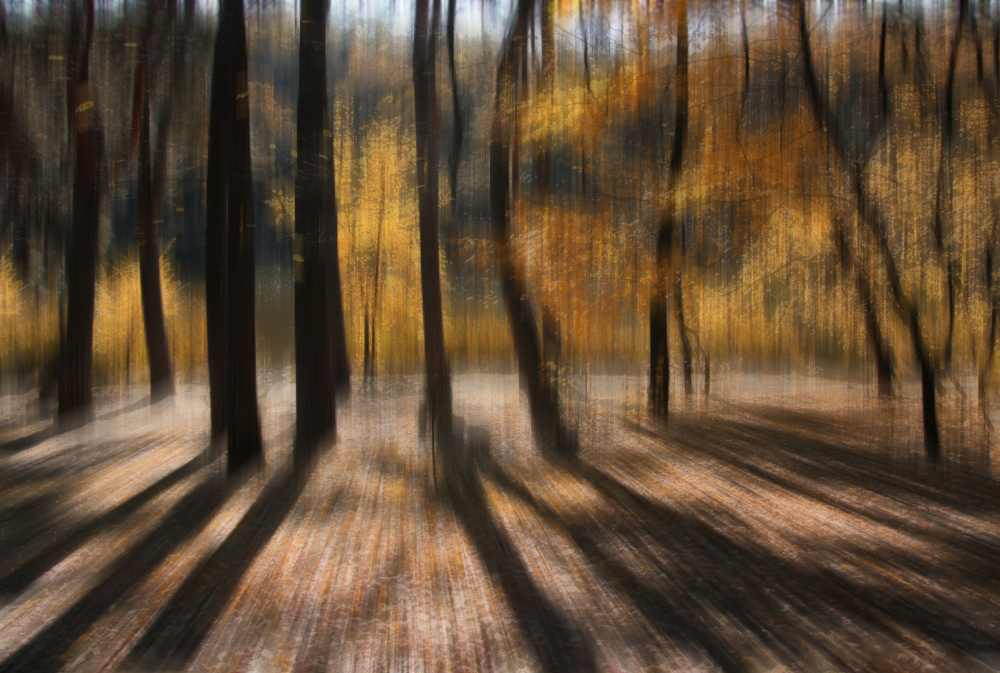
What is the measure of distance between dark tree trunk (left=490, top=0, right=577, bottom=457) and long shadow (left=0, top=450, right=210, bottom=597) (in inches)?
185

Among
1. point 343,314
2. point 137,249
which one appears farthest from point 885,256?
point 137,249

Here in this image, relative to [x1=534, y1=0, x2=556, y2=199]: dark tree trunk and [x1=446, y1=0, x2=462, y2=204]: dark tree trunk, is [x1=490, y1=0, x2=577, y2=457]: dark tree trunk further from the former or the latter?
[x1=446, y1=0, x2=462, y2=204]: dark tree trunk

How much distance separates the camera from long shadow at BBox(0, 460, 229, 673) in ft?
11.0

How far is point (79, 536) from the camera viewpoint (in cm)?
527

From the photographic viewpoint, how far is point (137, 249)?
46.0 ft

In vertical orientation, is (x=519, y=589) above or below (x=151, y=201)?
below

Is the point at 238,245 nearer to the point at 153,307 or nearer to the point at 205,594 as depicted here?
the point at 205,594

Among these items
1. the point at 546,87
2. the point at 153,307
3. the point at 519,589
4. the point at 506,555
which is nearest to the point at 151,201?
the point at 153,307

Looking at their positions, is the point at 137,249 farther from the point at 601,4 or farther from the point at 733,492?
the point at 733,492

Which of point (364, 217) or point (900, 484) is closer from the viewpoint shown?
point (900, 484)

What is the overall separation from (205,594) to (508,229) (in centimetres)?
687

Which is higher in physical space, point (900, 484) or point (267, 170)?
point (267, 170)

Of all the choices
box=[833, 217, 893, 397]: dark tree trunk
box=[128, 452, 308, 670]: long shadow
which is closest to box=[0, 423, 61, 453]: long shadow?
box=[128, 452, 308, 670]: long shadow

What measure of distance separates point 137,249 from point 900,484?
48.5 ft
